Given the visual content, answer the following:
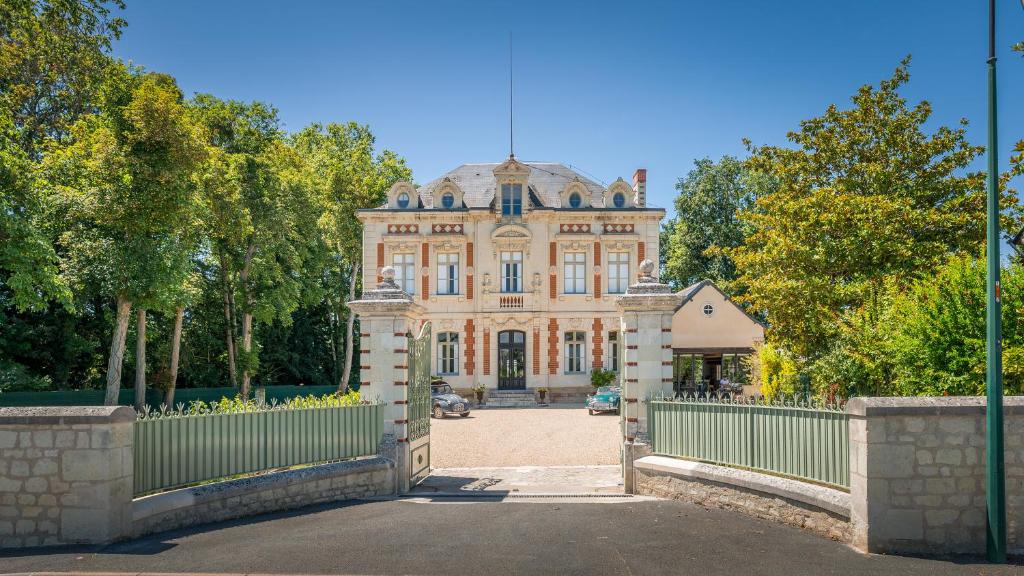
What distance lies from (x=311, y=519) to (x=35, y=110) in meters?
23.4

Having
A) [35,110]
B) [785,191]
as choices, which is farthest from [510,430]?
[35,110]

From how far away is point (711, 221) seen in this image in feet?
145

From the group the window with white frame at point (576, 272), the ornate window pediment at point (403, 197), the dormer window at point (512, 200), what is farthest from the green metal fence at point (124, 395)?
the window with white frame at point (576, 272)

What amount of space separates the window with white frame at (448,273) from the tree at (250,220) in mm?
6343

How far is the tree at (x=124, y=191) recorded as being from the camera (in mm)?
20172

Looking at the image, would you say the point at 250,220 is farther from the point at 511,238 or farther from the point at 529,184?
the point at 529,184

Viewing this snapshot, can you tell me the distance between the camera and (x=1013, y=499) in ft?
23.4

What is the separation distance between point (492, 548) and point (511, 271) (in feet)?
91.8

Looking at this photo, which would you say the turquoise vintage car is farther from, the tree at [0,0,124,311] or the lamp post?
the lamp post

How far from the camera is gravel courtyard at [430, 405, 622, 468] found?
15.4 metres

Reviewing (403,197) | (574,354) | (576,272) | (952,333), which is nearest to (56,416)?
(952,333)

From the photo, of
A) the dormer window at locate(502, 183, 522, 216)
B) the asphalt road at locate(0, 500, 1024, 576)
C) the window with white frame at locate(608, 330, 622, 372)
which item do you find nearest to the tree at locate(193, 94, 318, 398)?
the dormer window at locate(502, 183, 522, 216)

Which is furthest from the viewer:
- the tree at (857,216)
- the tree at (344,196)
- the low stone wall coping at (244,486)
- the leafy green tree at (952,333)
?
the tree at (344,196)

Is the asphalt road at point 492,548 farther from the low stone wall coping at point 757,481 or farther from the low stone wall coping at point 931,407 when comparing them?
the low stone wall coping at point 931,407
